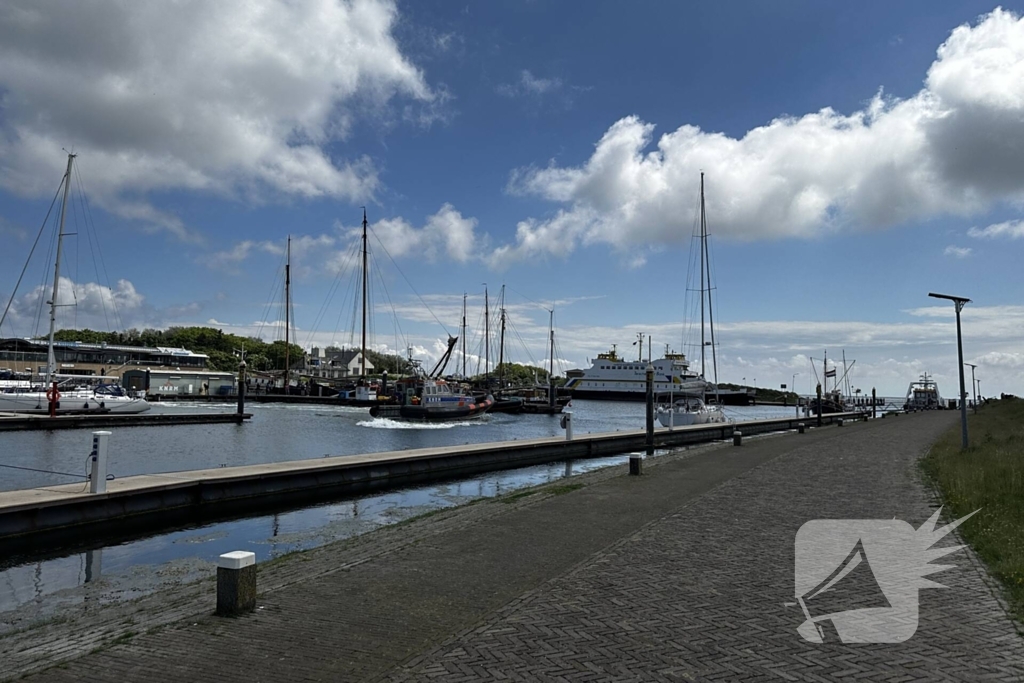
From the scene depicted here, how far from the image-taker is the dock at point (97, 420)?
3769 centimetres

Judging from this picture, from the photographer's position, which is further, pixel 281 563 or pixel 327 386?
pixel 327 386

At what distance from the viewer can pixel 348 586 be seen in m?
7.57

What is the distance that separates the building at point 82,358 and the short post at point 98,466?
8966 centimetres

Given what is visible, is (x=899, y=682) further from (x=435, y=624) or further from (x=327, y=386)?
(x=327, y=386)

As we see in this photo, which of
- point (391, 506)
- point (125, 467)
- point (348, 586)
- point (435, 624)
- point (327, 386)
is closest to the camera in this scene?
point (435, 624)

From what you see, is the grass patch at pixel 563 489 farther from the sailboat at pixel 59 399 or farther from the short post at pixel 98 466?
the sailboat at pixel 59 399

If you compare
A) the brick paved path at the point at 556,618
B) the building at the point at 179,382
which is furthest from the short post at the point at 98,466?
the building at the point at 179,382

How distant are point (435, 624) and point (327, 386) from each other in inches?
4025

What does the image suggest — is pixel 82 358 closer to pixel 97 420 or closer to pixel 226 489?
pixel 97 420

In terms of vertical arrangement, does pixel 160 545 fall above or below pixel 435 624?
below

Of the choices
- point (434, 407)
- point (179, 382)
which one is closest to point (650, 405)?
point (434, 407)

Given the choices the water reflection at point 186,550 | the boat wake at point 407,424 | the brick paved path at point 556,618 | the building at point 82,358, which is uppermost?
the building at point 82,358

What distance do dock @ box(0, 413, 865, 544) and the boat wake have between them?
85.0ft

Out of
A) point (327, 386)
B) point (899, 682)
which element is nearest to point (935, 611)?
point (899, 682)
